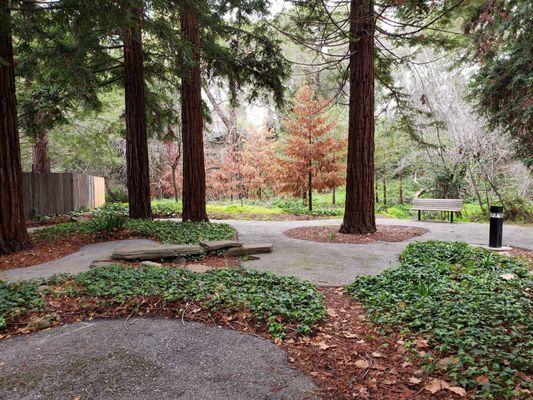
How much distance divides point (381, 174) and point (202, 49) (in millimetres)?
13737

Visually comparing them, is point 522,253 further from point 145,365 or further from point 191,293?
point 145,365

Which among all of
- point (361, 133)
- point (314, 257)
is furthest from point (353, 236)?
point (361, 133)

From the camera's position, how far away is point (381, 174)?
20266 mm

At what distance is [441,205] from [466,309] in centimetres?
827

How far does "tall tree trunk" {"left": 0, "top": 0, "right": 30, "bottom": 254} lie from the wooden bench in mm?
10681

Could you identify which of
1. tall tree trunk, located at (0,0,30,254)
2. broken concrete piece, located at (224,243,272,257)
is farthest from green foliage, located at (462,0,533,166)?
tall tree trunk, located at (0,0,30,254)

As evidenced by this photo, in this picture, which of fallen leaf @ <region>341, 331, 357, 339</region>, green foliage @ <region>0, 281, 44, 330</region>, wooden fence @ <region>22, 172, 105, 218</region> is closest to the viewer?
fallen leaf @ <region>341, 331, 357, 339</region>

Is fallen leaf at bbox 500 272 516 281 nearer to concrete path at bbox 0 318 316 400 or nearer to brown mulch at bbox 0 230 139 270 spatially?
concrete path at bbox 0 318 316 400

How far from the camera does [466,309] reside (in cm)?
361

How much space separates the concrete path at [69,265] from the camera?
5.15 m

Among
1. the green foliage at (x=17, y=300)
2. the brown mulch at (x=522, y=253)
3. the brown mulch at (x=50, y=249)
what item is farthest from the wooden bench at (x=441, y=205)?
the green foliage at (x=17, y=300)

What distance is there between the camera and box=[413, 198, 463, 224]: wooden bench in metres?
10.8

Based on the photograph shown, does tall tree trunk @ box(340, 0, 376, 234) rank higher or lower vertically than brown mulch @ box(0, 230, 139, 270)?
higher

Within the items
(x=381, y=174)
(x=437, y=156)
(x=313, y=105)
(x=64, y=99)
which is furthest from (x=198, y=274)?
(x=381, y=174)
